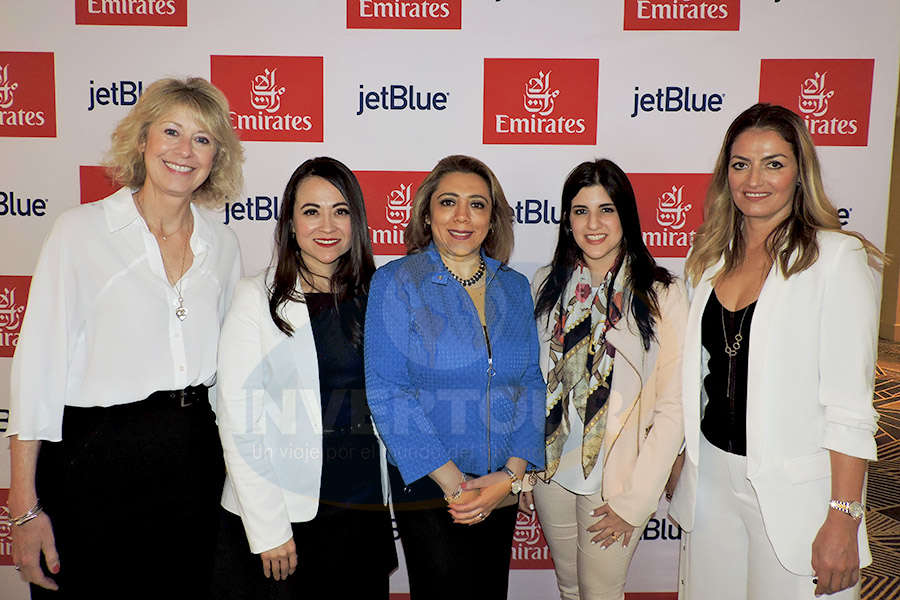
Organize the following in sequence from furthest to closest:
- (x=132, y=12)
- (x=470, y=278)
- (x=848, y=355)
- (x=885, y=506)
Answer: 1. (x=885, y=506)
2. (x=132, y=12)
3. (x=470, y=278)
4. (x=848, y=355)

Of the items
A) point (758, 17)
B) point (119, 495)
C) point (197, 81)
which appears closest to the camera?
point (119, 495)

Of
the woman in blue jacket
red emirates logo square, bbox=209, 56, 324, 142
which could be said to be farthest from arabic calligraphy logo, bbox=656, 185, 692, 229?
red emirates logo square, bbox=209, 56, 324, 142

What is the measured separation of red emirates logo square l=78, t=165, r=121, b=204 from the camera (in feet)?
9.80

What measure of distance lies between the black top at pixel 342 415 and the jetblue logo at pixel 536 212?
120cm

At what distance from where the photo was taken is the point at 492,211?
90.8 inches

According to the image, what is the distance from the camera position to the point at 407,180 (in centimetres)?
302

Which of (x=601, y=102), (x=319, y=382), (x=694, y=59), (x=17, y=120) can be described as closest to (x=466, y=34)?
(x=601, y=102)

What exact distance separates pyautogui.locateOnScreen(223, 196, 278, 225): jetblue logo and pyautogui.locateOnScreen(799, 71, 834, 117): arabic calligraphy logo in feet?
8.17

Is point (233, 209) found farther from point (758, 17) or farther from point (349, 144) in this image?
point (758, 17)

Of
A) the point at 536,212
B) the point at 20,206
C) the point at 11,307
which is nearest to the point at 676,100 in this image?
the point at 536,212

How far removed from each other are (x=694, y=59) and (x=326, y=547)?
2.58m

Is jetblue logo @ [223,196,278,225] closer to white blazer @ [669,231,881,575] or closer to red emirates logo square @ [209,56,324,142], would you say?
red emirates logo square @ [209,56,324,142]

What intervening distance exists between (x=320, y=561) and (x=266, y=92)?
205 centimetres

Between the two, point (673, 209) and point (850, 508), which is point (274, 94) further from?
point (850, 508)
